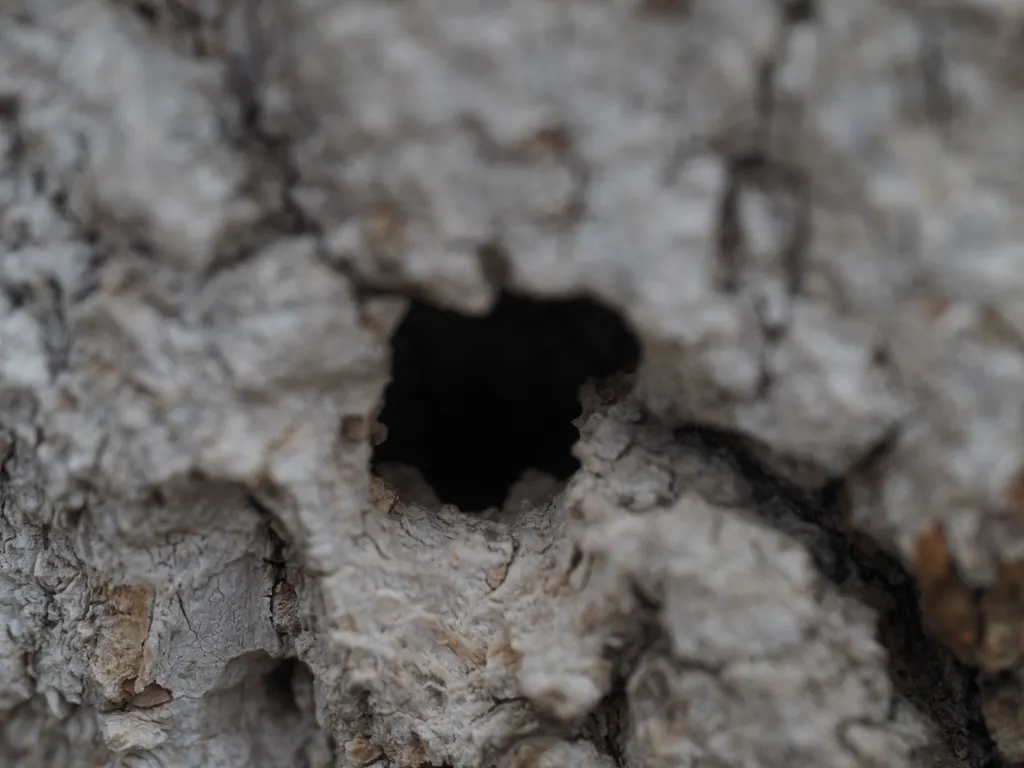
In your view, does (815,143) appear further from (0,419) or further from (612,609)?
(0,419)

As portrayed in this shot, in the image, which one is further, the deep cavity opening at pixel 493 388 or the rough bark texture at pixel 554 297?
the deep cavity opening at pixel 493 388

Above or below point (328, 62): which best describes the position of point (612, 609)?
below

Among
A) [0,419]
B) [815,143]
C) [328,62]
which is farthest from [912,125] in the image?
[0,419]

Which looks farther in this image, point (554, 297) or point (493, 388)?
point (493, 388)

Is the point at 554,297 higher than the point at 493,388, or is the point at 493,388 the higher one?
the point at 554,297
